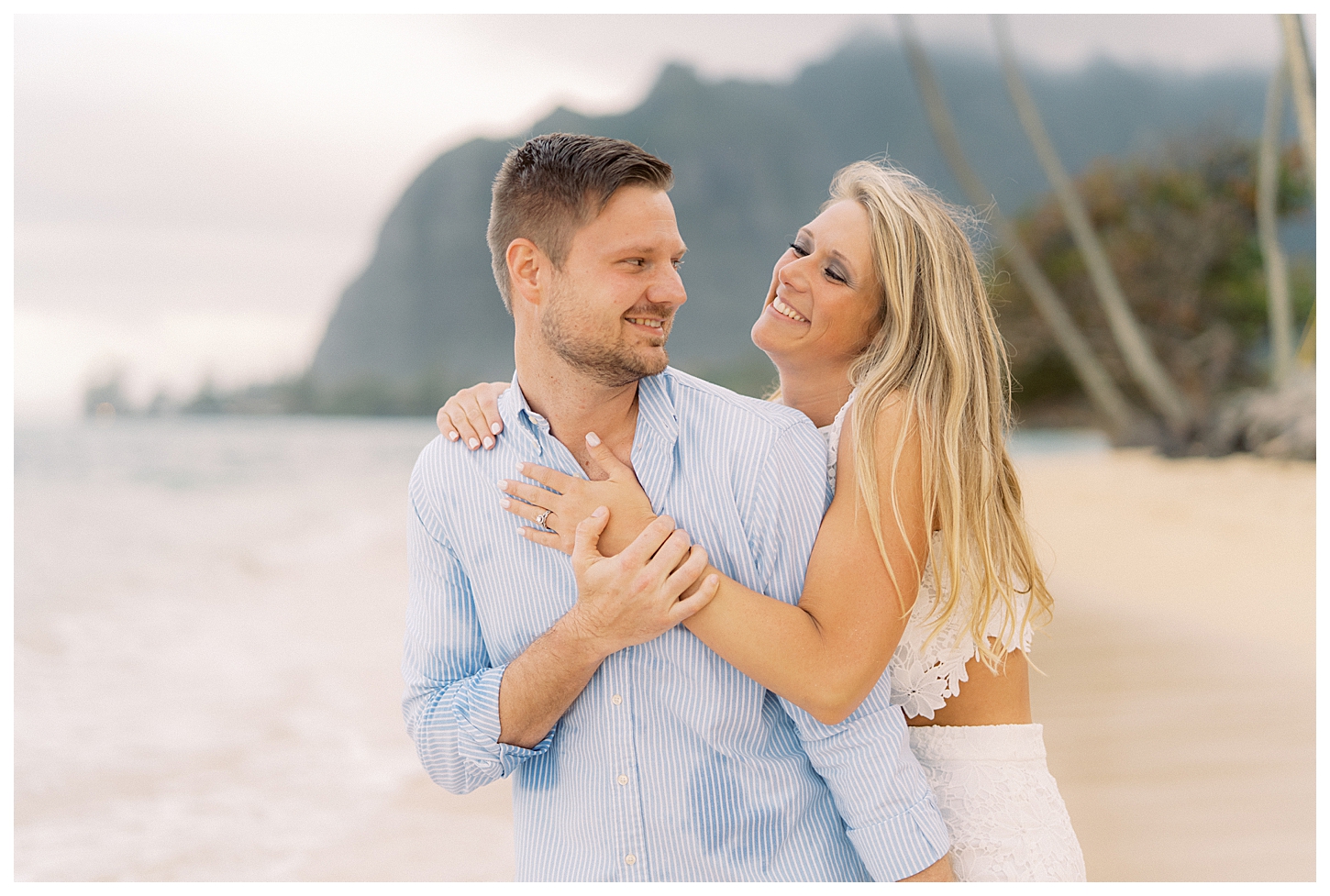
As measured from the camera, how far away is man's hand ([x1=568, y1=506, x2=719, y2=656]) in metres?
1.43

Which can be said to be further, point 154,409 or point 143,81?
point 143,81

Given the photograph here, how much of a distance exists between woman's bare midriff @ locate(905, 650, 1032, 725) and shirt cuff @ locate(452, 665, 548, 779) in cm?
81

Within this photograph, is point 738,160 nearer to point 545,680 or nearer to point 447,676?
point 447,676

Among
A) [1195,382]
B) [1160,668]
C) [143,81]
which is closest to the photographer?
[1160,668]

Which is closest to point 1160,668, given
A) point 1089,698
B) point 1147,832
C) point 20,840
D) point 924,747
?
point 1089,698

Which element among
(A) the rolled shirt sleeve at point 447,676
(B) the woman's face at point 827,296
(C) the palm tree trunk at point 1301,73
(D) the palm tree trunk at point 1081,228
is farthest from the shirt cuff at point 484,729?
(D) the palm tree trunk at point 1081,228

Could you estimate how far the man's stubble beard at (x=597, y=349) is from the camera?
1.54 meters

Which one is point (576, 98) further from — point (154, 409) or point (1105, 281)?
point (1105, 281)

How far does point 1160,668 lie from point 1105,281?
8.46m

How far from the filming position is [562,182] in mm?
1552

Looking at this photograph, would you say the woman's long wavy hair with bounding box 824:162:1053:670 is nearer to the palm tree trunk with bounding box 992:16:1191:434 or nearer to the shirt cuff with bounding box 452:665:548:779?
the shirt cuff with bounding box 452:665:548:779

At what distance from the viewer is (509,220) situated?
164 cm

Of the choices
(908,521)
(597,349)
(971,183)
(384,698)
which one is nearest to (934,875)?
(908,521)

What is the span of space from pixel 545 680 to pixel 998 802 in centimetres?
90
